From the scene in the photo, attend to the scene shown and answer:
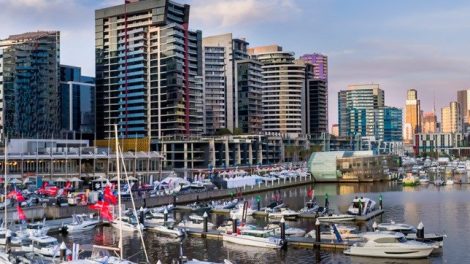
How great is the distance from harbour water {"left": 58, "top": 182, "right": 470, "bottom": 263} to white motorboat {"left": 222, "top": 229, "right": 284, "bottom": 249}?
81 cm

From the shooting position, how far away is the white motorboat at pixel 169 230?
6378cm

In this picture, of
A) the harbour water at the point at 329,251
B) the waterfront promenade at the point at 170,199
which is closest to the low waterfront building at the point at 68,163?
the waterfront promenade at the point at 170,199

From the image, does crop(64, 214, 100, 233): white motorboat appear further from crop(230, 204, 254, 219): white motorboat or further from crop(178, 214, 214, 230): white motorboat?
crop(230, 204, 254, 219): white motorboat

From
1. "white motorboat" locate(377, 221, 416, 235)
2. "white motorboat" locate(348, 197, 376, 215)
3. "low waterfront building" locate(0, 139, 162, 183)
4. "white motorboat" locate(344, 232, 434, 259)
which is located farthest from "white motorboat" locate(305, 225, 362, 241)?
"low waterfront building" locate(0, 139, 162, 183)

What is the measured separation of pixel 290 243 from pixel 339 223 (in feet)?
58.5

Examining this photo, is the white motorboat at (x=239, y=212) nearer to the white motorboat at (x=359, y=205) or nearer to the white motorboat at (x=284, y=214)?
the white motorboat at (x=284, y=214)

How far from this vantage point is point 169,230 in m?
64.9

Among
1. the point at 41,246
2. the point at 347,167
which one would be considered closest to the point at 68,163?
the point at 41,246

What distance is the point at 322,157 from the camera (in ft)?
513

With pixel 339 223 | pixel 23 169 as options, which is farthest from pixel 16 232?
pixel 23 169

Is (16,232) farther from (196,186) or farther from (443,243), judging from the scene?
(196,186)

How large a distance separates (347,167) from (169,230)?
94971 mm

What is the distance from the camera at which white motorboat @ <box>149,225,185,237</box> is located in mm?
63781

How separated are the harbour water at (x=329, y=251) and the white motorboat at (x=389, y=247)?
64 cm
